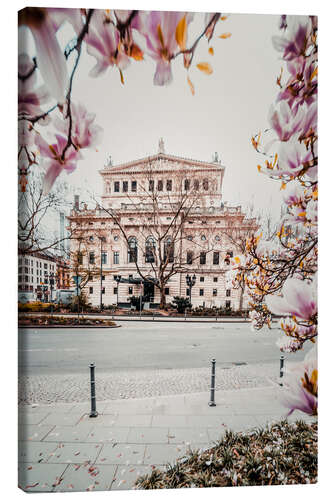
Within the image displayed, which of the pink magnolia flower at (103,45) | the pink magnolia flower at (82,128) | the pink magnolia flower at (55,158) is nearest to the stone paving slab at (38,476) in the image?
the pink magnolia flower at (55,158)

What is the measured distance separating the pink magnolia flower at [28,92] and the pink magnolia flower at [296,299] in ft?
8.35

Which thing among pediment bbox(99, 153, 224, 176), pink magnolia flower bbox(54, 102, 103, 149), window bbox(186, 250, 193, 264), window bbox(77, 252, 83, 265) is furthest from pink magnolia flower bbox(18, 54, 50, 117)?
window bbox(186, 250, 193, 264)

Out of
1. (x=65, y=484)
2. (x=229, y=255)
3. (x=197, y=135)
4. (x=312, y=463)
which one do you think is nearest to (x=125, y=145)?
(x=197, y=135)

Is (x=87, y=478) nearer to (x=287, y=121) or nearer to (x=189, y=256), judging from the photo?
(x=189, y=256)

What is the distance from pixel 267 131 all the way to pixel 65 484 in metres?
3.65

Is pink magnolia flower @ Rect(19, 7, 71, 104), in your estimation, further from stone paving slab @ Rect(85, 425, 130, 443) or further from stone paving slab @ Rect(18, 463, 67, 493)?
stone paving slab @ Rect(18, 463, 67, 493)

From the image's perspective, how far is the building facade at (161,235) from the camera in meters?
2.10

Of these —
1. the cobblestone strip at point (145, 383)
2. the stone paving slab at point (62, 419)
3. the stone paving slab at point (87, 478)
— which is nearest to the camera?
the stone paving slab at point (87, 478)

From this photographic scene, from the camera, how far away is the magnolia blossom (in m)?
1.76

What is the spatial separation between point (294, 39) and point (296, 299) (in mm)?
2312

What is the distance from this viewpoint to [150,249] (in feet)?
7.19

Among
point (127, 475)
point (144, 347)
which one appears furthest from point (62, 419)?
point (144, 347)

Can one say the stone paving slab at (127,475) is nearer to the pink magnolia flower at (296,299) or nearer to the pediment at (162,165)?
the pink magnolia flower at (296,299)

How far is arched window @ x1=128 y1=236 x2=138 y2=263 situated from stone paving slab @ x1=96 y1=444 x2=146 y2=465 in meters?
1.69
